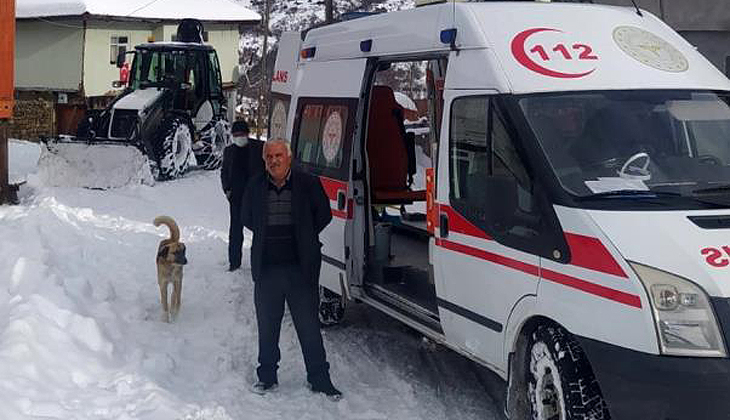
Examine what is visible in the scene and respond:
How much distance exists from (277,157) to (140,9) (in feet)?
81.6

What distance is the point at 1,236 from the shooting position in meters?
8.34

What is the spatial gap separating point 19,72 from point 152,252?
2015 cm

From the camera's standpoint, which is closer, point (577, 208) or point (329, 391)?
point (577, 208)

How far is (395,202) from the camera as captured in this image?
7652 millimetres

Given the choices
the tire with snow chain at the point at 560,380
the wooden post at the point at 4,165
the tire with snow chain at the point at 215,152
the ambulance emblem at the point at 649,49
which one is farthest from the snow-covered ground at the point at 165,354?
the tire with snow chain at the point at 215,152

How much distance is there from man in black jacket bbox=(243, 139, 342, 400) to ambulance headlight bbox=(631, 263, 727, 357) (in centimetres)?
252

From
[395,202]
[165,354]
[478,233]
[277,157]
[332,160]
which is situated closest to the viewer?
[478,233]

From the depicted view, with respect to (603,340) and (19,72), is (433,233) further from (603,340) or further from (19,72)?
(19,72)

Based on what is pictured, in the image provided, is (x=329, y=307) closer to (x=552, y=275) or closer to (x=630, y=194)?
(x=552, y=275)

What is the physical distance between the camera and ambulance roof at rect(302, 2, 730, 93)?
4.78 metres

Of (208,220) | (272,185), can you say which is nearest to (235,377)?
(272,185)

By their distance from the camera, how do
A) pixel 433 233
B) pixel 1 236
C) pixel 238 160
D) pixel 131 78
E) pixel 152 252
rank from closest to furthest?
pixel 433 233, pixel 1 236, pixel 238 160, pixel 152 252, pixel 131 78

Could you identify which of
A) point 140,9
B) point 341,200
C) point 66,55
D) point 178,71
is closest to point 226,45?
point 140,9

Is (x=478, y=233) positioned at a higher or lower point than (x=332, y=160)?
lower
